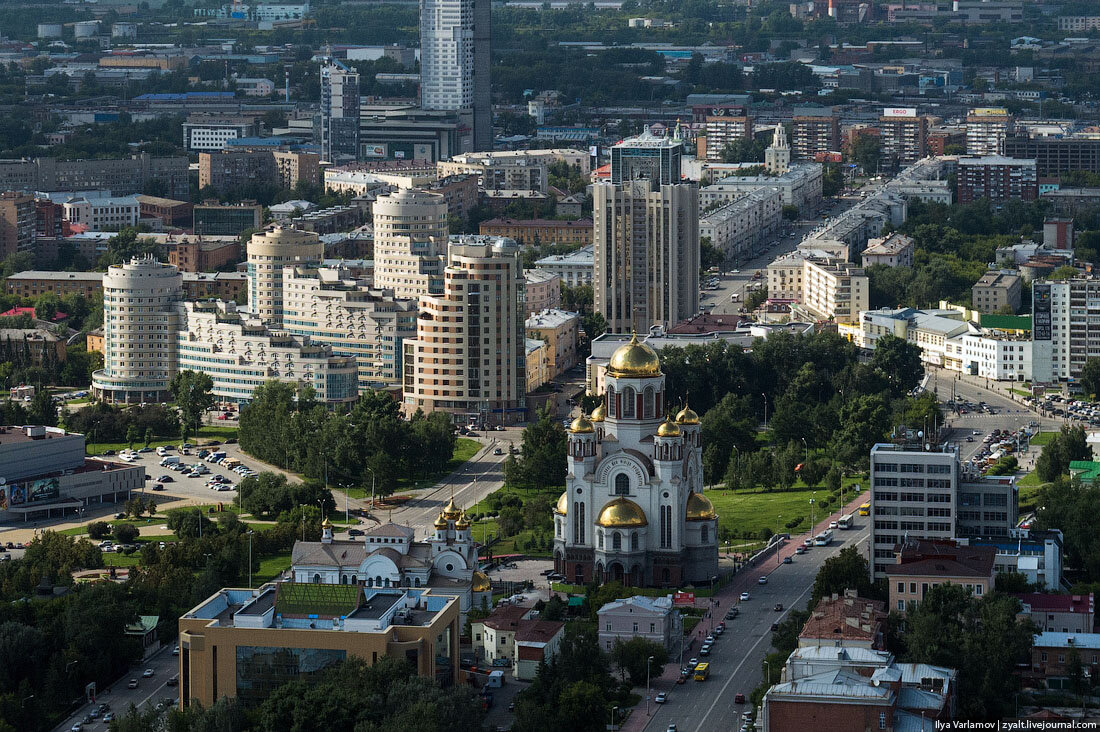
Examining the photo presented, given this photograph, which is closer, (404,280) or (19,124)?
(404,280)

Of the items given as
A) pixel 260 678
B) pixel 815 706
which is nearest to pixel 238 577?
pixel 260 678

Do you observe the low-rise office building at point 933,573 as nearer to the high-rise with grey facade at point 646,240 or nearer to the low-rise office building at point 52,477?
the low-rise office building at point 52,477

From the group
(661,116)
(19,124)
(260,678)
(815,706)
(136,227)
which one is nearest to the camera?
(815,706)

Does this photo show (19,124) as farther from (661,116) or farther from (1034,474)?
(1034,474)

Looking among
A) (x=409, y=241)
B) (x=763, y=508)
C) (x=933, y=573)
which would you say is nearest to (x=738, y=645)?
(x=933, y=573)

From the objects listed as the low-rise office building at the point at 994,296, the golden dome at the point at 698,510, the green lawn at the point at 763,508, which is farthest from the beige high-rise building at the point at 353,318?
the golden dome at the point at 698,510
